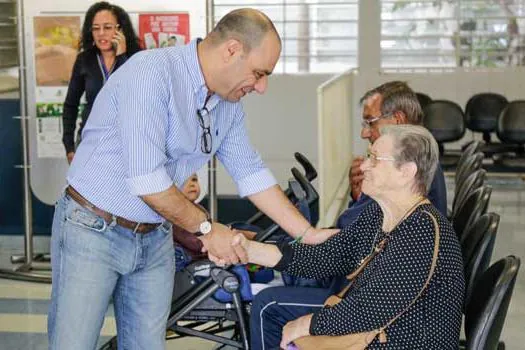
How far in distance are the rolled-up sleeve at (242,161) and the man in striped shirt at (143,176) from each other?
0.34 ft

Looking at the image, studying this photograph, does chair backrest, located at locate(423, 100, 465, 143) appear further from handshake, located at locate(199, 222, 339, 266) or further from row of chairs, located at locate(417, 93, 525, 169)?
handshake, located at locate(199, 222, 339, 266)

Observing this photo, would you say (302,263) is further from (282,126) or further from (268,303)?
(282,126)

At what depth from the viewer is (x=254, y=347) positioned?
11.4 feet

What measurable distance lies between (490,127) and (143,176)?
275 inches

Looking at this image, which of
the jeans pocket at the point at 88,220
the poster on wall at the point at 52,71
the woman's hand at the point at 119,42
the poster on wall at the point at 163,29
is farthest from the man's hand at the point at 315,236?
the poster on wall at the point at 52,71

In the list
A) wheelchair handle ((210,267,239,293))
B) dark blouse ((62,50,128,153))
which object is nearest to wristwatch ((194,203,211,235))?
wheelchair handle ((210,267,239,293))

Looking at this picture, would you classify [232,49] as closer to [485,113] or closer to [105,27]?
[105,27]

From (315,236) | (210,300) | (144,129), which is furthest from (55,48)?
(144,129)

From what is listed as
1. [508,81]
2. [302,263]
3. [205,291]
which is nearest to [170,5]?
[205,291]

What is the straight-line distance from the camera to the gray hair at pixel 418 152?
273 centimetres

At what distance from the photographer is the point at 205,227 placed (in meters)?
2.71

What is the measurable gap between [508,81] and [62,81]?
5900mm

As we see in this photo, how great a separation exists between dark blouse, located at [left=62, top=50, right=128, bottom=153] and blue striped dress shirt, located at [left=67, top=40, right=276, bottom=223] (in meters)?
2.56

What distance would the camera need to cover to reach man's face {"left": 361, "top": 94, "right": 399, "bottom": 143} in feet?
12.3
